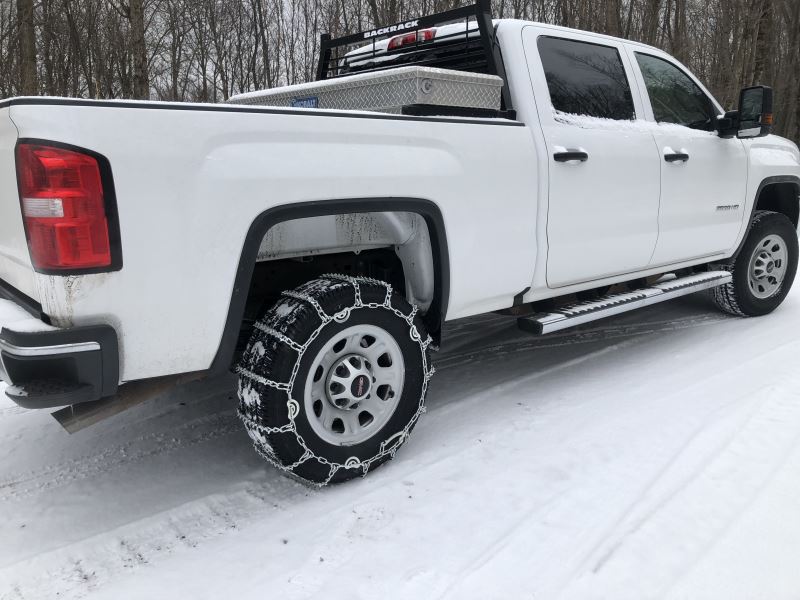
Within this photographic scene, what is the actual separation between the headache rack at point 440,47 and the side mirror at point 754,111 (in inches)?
75.4

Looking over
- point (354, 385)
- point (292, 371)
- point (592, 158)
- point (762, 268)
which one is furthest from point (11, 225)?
point (762, 268)

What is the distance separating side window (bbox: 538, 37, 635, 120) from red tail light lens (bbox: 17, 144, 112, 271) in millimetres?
2423

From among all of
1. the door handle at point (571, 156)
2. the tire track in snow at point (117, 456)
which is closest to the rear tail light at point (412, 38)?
the door handle at point (571, 156)

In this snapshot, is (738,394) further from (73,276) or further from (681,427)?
(73,276)

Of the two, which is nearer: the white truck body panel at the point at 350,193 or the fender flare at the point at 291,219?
the white truck body panel at the point at 350,193

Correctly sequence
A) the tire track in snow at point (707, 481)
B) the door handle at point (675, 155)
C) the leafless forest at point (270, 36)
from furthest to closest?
the leafless forest at point (270, 36) < the door handle at point (675, 155) < the tire track in snow at point (707, 481)

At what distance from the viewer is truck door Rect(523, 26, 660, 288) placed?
136 inches

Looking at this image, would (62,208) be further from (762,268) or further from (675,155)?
(762,268)

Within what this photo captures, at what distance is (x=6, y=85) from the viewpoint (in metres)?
14.7

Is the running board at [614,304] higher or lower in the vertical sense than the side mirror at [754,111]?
lower

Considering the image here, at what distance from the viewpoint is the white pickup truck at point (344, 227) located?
207 centimetres

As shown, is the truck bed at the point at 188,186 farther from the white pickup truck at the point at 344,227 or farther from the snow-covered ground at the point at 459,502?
the snow-covered ground at the point at 459,502

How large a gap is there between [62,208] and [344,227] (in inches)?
44.9

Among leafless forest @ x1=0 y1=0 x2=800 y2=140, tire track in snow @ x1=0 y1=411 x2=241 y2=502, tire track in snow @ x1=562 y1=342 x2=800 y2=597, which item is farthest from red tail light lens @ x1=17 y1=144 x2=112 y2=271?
leafless forest @ x1=0 y1=0 x2=800 y2=140
